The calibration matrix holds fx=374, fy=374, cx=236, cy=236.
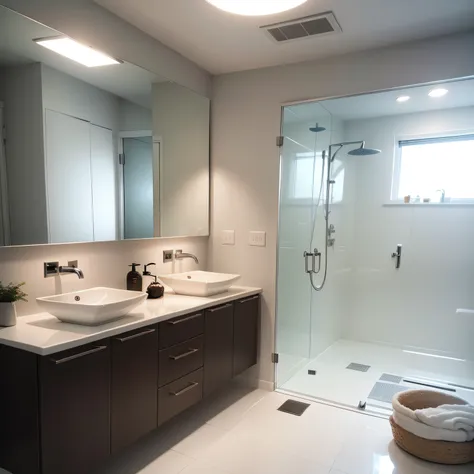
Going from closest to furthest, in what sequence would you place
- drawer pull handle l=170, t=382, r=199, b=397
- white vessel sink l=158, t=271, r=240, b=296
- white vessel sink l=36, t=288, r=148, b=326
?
white vessel sink l=36, t=288, r=148, b=326, drawer pull handle l=170, t=382, r=199, b=397, white vessel sink l=158, t=271, r=240, b=296

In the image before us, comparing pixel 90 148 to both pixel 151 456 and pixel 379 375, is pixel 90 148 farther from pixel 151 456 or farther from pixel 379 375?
pixel 379 375

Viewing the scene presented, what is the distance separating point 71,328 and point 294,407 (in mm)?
1790

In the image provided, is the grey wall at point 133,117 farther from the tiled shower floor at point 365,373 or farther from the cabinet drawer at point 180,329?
the tiled shower floor at point 365,373

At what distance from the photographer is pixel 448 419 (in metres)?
2.07

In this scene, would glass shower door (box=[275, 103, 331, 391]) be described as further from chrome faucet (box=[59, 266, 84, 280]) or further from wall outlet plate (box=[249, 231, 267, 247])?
chrome faucet (box=[59, 266, 84, 280])

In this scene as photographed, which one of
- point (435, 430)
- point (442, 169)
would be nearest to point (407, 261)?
point (442, 169)

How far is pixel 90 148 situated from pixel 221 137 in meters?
1.24

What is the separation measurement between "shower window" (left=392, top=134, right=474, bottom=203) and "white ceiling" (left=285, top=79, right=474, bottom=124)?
352mm

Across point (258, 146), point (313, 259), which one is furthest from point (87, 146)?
point (313, 259)

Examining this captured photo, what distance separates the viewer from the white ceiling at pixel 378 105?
289cm

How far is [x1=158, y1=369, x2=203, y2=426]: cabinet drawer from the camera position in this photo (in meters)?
2.11

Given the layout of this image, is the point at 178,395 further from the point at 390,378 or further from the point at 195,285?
the point at 390,378

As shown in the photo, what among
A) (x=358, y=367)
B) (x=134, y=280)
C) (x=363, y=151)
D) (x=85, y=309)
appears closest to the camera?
(x=85, y=309)

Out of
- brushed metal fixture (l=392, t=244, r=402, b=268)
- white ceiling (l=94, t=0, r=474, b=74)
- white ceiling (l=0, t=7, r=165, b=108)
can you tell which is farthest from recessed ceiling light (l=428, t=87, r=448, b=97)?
white ceiling (l=0, t=7, r=165, b=108)
